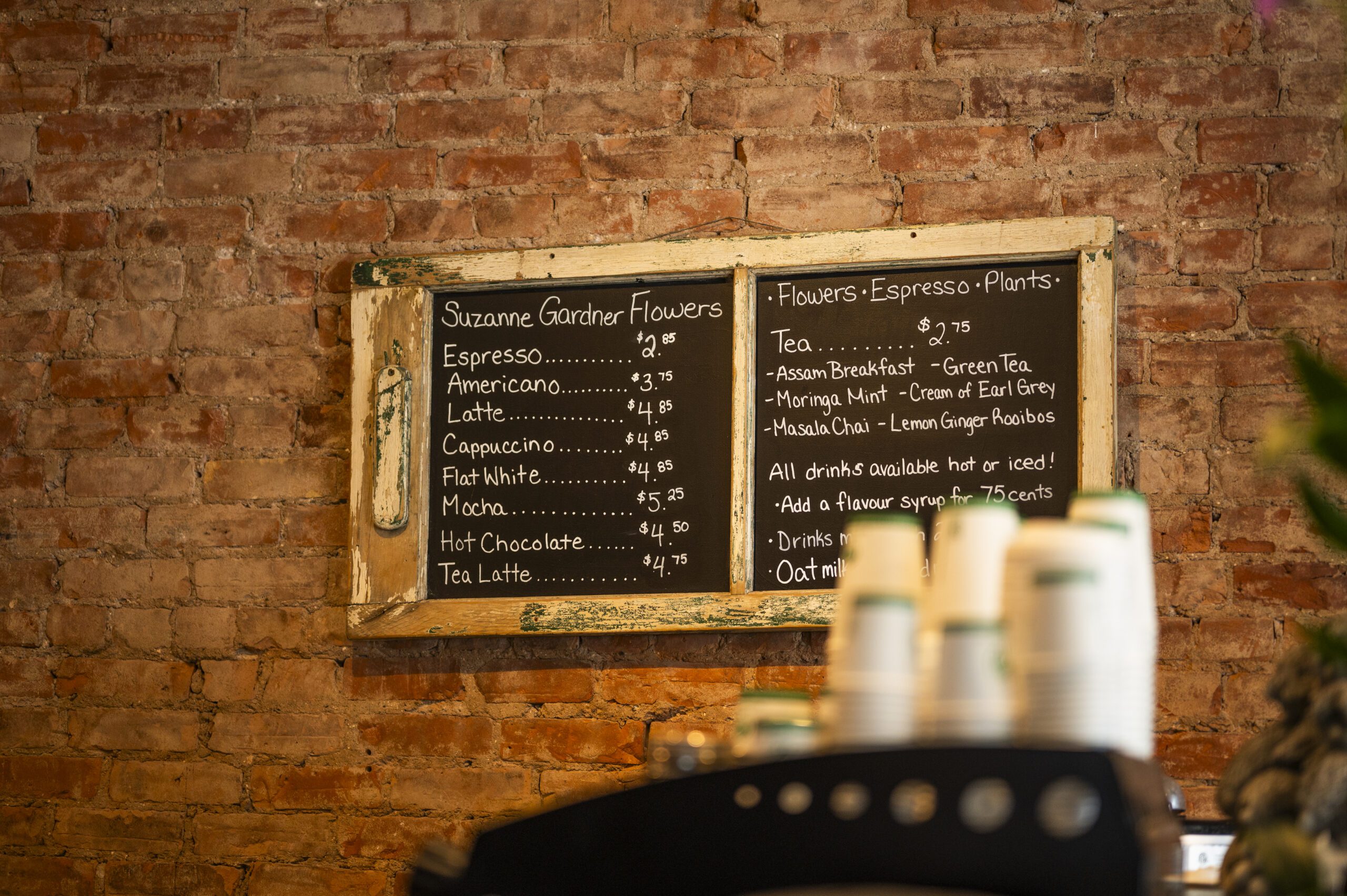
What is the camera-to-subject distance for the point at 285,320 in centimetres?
253

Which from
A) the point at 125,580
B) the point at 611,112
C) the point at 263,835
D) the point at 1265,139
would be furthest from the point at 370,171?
the point at 1265,139

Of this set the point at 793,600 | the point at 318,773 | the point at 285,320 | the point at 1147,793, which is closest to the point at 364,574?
the point at 318,773

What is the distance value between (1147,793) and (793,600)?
1381 mm

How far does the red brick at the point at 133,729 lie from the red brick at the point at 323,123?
3.63 ft

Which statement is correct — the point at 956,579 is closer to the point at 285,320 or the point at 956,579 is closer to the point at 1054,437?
the point at 1054,437

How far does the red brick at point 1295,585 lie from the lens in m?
2.13

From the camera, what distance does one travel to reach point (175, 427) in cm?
253

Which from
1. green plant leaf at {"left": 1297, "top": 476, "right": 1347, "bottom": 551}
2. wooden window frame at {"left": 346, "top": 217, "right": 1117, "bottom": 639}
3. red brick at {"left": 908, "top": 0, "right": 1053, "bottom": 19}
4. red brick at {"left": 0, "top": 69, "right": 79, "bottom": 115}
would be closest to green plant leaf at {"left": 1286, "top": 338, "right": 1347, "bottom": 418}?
green plant leaf at {"left": 1297, "top": 476, "right": 1347, "bottom": 551}

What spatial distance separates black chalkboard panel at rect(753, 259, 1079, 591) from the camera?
7.33ft

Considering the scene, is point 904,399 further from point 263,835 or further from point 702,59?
point 263,835

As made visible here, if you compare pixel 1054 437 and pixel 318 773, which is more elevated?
pixel 1054 437

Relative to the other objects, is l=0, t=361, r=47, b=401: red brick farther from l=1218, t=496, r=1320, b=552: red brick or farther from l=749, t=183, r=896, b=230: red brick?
l=1218, t=496, r=1320, b=552: red brick

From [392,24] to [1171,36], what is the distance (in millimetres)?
1439

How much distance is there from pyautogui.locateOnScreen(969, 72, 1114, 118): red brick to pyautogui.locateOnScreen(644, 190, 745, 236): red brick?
45cm
